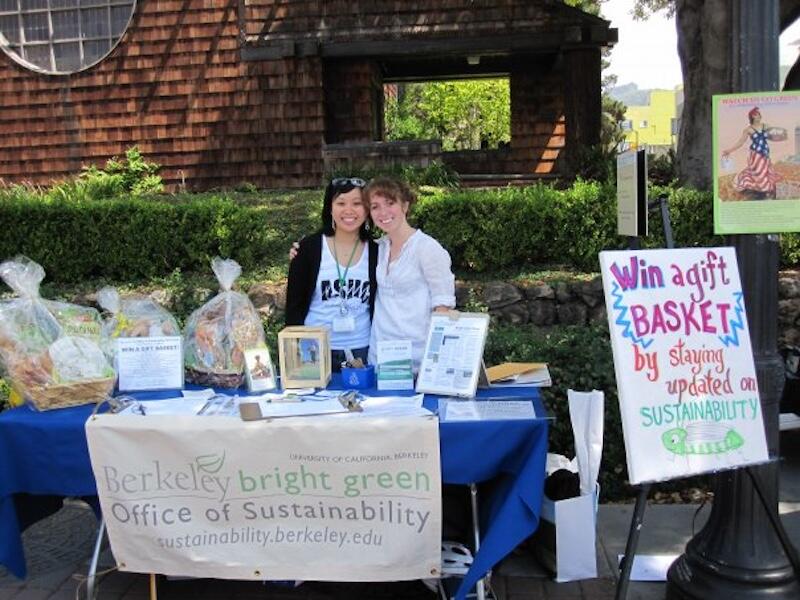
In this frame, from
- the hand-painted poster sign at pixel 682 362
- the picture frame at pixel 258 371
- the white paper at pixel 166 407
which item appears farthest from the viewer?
the picture frame at pixel 258 371

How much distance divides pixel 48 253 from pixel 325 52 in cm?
588

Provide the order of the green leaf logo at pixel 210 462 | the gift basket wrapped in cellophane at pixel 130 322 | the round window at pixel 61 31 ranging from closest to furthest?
1. the green leaf logo at pixel 210 462
2. the gift basket wrapped in cellophane at pixel 130 322
3. the round window at pixel 61 31

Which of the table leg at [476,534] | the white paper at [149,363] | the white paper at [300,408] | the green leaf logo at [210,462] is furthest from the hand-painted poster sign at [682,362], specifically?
the white paper at [149,363]

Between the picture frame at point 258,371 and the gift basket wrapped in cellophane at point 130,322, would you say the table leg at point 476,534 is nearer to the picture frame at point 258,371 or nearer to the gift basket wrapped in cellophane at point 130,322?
the picture frame at point 258,371

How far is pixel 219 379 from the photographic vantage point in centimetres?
350

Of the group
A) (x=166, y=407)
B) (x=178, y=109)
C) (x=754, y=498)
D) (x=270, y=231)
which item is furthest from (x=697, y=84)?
(x=178, y=109)

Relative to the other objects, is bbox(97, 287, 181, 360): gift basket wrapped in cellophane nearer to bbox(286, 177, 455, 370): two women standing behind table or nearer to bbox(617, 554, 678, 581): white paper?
bbox(286, 177, 455, 370): two women standing behind table

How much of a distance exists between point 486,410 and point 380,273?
0.96 metres

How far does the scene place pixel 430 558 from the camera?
291 cm

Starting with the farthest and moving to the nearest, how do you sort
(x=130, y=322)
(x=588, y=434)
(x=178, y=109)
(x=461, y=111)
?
(x=461, y=111)
(x=178, y=109)
(x=130, y=322)
(x=588, y=434)

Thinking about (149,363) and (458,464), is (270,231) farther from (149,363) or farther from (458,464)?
(458,464)

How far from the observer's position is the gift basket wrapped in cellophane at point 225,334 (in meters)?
3.46

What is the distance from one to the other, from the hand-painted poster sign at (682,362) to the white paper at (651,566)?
937 millimetres

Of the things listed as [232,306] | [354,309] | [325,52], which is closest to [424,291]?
[354,309]
